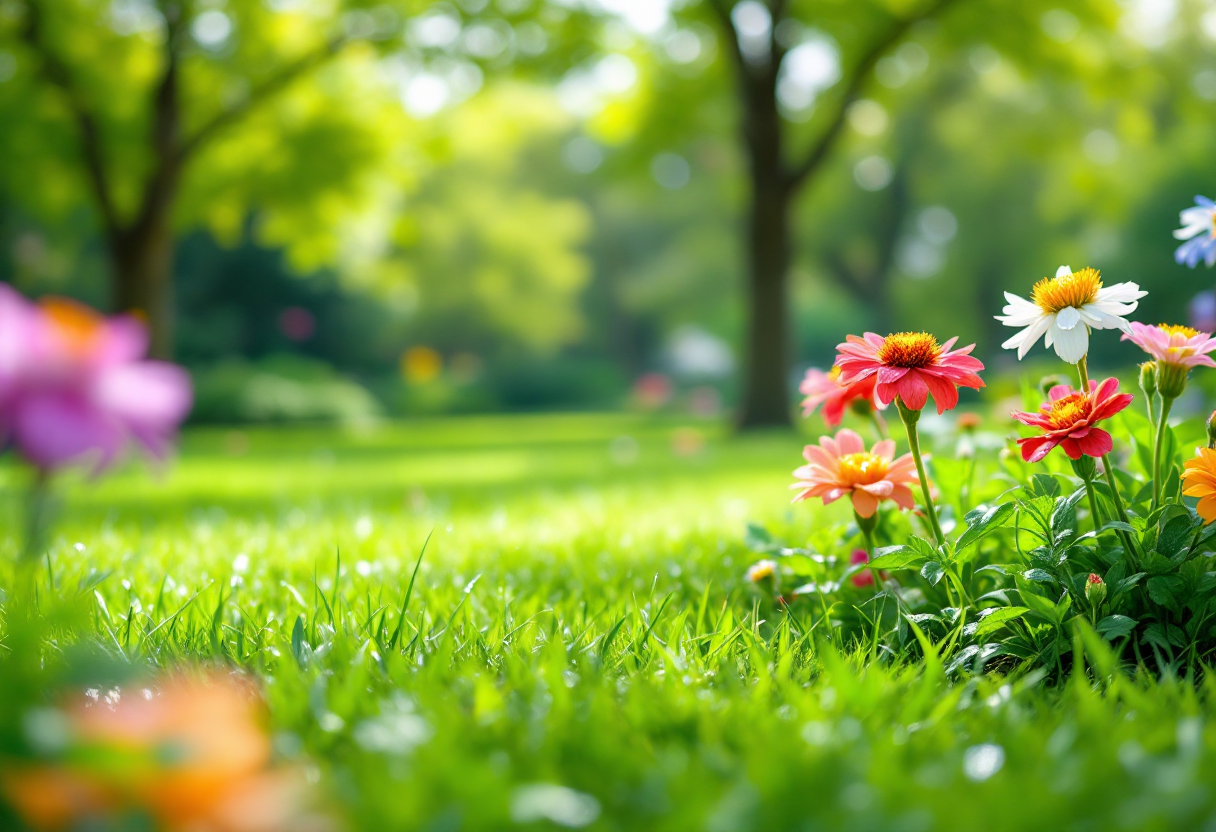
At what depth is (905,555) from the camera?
1.49 metres

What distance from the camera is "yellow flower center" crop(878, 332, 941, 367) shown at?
1.45 meters

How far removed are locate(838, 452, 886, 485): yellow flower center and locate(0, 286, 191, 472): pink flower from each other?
1.10 m

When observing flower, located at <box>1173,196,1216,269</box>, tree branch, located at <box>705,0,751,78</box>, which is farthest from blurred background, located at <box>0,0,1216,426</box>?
flower, located at <box>1173,196,1216,269</box>

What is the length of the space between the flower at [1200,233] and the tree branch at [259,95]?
978 centimetres

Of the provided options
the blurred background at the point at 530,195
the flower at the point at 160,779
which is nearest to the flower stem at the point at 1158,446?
the flower at the point at 160,779

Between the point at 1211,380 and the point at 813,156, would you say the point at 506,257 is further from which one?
the point at 1211,380

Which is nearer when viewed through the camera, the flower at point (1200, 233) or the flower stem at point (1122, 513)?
the flower stem at point (1122, 513)

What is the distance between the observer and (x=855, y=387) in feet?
5.88

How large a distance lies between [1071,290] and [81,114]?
35.8 ft

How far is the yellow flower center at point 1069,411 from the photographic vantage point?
4.50 ft

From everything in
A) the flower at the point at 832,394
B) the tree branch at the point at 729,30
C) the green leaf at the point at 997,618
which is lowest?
the green leaf at the point at 997,618

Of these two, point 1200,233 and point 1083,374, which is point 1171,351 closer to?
point 1083,374

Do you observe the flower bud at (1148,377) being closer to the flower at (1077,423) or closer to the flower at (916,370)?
the flower at (1077,423)

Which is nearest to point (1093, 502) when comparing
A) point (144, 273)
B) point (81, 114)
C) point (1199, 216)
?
point (1199, 216)
